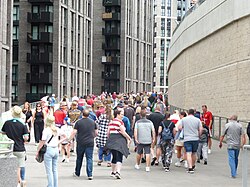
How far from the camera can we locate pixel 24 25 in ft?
217

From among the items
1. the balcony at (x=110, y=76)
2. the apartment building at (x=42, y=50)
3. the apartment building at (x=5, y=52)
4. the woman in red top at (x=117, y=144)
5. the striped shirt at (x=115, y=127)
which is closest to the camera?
the woman in red top at (x=117, y=144)

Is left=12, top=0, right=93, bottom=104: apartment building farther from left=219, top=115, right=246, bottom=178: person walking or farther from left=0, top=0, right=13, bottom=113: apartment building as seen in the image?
left=219, top=115, right=246, bottom=178: person walking

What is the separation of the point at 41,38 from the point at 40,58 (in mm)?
2303

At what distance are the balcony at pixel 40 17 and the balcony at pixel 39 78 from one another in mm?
6176

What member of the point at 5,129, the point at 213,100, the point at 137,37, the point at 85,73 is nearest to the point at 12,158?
the point at 5,129

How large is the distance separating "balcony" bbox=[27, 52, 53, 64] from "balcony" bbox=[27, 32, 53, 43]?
150 centimetres

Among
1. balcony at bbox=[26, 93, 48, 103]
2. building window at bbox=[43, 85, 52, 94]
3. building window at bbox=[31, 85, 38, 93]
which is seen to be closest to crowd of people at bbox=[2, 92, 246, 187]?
building window at bbox=[43, 85, 52, 94]

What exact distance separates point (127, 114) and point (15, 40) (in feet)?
154

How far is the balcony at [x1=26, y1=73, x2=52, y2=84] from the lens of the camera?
64.8 metres

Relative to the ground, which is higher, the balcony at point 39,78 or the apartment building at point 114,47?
the apartment building at point 114,47

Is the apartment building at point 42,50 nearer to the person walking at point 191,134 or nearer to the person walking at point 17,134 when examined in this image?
the person walking at point 191,134

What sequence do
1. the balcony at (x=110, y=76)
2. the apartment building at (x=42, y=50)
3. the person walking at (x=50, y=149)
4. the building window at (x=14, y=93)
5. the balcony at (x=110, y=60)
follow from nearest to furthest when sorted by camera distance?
the person walking at (x=50, y=149) < the apartment building at (x=42, y=50) < the building window at (x=14, y=93) < the balcony at (x=110, y=60) < the balcony at (x=110, y=76)

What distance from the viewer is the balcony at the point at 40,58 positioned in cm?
6464

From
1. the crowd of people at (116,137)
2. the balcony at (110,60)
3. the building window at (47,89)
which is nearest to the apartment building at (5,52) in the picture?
the building window at (47,89)
